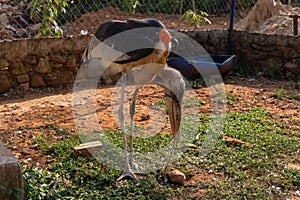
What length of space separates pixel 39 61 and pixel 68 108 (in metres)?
1.09

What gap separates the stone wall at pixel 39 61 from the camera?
5.93 m

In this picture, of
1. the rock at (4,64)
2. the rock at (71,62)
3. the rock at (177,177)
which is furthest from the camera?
the rock at (71,62)

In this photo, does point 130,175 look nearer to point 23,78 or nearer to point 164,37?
point 164,37

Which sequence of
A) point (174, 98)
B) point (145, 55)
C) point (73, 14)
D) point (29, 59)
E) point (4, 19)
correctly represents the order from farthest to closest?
point (73, 14) < point (4, 19) < point (29, 59) < point (145, 55) < point (174, 98)

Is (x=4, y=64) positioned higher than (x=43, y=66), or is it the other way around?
(x=4, y=64)

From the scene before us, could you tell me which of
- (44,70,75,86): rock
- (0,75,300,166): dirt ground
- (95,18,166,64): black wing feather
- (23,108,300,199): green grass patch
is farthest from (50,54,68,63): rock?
(95,18,166,64): black wing feather

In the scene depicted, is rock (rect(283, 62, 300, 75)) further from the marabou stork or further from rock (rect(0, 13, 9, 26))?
rock (rect(0, 13, 9, 26))

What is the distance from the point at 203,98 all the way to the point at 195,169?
2.15 metres

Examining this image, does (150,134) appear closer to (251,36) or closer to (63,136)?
(63,136)

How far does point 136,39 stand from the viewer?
3.64m

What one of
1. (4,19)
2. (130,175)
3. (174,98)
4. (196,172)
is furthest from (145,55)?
(4,19)

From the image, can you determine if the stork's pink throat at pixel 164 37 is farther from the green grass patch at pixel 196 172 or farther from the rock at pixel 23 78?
the rock at pixel 23 78

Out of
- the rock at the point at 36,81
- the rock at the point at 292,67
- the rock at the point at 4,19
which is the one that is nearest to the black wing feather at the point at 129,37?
the rock at the point at 36,81

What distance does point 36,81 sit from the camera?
243 inches
